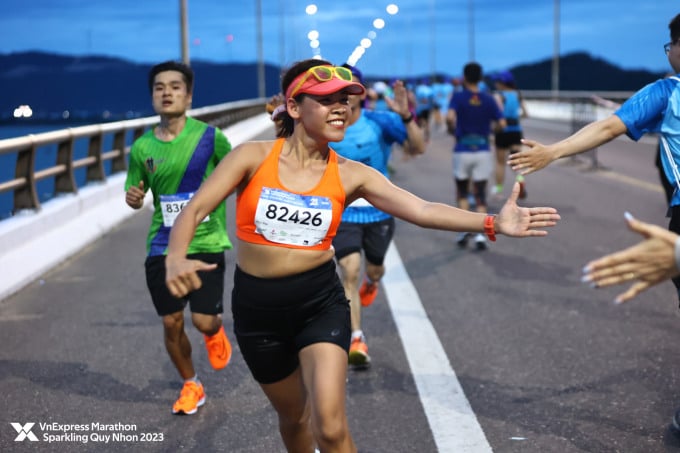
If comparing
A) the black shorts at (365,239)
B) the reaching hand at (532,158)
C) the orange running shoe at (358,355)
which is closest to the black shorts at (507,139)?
the black shorts at (365,239)

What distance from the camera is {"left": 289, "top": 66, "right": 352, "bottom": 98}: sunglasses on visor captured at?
4.45 meters

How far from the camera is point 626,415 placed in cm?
585

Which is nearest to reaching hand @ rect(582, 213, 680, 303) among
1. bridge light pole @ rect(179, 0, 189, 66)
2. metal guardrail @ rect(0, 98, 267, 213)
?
metal guardrail @ rect(0, 98, 267, 213)

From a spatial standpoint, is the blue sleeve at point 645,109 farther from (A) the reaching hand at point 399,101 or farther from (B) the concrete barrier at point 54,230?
(B) the concrete barrier at point 54,230

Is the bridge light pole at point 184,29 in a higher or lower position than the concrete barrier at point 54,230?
higher

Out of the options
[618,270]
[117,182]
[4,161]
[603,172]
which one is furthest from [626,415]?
[603,172]

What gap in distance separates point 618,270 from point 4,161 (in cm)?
896

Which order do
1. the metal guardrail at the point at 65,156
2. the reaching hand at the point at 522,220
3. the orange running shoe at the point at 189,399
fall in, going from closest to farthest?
1. the reaching hand at the point at 522,220
2. the orange running shoe at the point at 189,399
3. the metal guardrail at the point at 65,156

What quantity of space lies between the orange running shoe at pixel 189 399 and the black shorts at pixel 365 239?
62.1 inches

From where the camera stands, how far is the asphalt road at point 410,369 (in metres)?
5.65

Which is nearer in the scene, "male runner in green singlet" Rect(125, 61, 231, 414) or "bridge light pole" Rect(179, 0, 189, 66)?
"male runner in green singlet" Rect(125, 61, 231, 414)

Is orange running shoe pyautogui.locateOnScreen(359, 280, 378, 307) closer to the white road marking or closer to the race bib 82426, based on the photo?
the white road marking

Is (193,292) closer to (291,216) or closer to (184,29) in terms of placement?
(291,216)

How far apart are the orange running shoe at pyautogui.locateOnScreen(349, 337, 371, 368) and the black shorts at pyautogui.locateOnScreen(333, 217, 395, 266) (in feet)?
2.24
